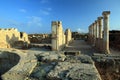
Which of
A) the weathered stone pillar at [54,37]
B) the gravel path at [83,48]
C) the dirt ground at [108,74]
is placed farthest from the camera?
the weathered stone pillar at [54,37]

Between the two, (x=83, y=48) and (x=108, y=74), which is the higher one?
(x=83, y=48)

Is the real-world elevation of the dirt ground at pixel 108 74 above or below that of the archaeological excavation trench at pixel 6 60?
below

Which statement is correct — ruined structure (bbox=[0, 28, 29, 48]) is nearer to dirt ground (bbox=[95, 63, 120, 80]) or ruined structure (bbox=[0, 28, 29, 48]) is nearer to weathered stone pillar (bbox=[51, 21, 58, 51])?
weathered stone pillar (bbox=[51, 21, 58, 51])

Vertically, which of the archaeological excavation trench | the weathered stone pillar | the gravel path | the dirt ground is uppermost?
the weathered stone pillar

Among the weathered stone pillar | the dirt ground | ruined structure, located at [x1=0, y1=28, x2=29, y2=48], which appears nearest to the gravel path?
the weathered stone pillar

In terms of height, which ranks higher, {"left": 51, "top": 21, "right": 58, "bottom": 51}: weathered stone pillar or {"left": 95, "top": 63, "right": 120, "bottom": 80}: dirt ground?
{"left": 51, "top": 21, "right": 58, "bottom": 51}: weathered stone pillar

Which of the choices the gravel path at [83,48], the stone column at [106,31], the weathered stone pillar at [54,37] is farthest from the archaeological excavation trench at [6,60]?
the stone column at [106,31]

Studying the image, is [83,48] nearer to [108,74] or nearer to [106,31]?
[106,31]

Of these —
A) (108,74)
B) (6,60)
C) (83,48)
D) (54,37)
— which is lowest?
(108,74)

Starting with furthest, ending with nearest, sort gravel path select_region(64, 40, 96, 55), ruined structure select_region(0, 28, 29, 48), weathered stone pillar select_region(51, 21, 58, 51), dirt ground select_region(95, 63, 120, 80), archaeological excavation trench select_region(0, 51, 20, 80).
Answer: ruined structure select_region(0, 28, 29, 48) → weathered stone pillar select_region(51, 21, 58, 51) → gravel path select_region(64, 40, 96, 55) → dirt ground select_region(95, 63, 120, 80) → archaeological excavation trench select_region(0, 51, 20, 80)

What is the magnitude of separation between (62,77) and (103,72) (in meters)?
4.28

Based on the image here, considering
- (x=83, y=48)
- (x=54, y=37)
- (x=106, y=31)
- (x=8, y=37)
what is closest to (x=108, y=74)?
(x=106, y=31)

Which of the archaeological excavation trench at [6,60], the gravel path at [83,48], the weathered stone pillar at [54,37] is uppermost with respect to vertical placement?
the weathered stone pillar at [54,37]

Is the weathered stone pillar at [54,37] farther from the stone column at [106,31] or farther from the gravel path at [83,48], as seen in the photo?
the stone column at [106,31]
